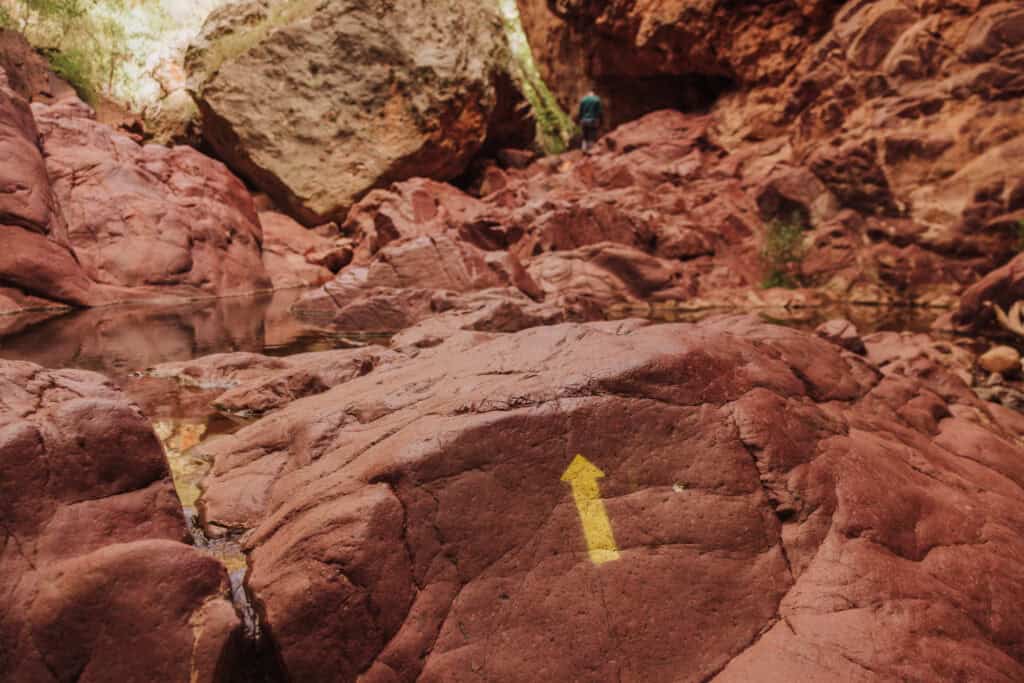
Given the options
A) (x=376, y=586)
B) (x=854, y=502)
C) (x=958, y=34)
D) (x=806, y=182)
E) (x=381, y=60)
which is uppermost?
(x=381, y=60)

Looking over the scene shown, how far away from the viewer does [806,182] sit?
11242 millimetres

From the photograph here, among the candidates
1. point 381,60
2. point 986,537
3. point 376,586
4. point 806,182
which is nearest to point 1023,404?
point 986,537

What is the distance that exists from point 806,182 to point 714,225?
6.61 feet

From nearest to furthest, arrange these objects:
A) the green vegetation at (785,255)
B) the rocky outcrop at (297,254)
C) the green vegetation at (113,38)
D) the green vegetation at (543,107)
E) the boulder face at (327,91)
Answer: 1. the green vegetation at (785,255)
2. the rocky outcrop at (297,254)
3. the boulder face at (327,91)
4. the green vegetation at (113,38)
5. the green vegetation at (543,107)

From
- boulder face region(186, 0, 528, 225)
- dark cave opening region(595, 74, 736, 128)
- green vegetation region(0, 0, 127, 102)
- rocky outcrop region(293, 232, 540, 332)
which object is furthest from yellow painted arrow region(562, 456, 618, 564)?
green vegetation region(0, 0, 127, 102)

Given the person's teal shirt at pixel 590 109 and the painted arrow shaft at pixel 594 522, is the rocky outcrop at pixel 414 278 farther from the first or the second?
the person's teal shirt at pixel 590 109

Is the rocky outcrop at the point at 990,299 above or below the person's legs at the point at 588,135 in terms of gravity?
below

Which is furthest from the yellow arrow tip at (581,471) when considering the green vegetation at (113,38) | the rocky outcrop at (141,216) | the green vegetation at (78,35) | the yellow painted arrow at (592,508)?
the green vegetation at (78,35)

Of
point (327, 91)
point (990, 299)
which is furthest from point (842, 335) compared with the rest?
point (327, 91)

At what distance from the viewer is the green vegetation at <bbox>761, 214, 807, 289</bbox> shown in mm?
10914

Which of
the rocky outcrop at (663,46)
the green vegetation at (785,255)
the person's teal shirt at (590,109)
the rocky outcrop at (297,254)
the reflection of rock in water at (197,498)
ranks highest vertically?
the rocky outcrop at (663,46)

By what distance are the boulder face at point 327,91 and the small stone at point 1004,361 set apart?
12745mm

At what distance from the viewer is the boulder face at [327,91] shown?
1348 cm

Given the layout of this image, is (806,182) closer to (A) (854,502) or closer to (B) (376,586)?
(A) (854,502)
